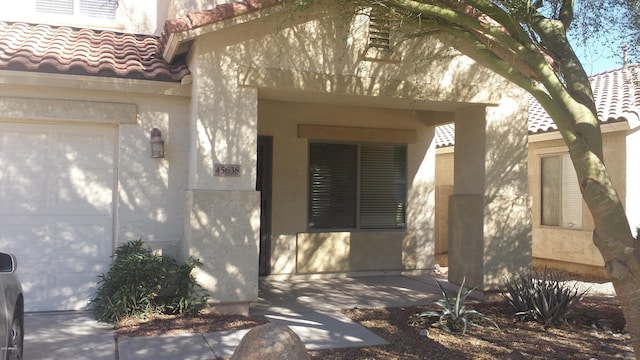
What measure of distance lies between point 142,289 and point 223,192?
1.58m

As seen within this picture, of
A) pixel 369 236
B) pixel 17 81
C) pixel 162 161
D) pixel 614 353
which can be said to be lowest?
pixel 614 353

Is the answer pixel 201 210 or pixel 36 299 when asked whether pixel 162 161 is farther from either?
pixel 36 299

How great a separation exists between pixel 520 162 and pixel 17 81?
7.31m

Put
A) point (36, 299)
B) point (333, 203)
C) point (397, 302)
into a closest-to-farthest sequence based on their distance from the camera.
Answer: point (36, 299) → point (397, 302) → point (333, 203)

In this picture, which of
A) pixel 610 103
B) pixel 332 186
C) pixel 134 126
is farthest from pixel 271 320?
pixel 610 103

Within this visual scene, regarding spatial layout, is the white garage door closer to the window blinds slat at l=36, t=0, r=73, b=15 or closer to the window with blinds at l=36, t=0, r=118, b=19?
the window with blinds at l=36, t=0, r=118, b=19

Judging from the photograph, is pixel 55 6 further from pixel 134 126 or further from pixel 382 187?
pixel 382 187

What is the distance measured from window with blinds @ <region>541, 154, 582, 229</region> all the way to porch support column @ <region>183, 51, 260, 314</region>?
7.76 meters

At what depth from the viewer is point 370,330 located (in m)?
6.68

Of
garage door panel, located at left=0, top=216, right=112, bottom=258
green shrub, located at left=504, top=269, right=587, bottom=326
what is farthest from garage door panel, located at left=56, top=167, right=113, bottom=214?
green shrub, located at left=504, top=269, right=587, bottom=326

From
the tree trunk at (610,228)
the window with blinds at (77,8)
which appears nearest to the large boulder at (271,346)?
the tree trunk at (610,228)

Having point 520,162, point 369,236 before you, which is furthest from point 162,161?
point 520,162

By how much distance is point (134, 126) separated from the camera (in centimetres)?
763

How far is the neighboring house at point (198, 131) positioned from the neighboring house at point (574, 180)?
3.22 meters
